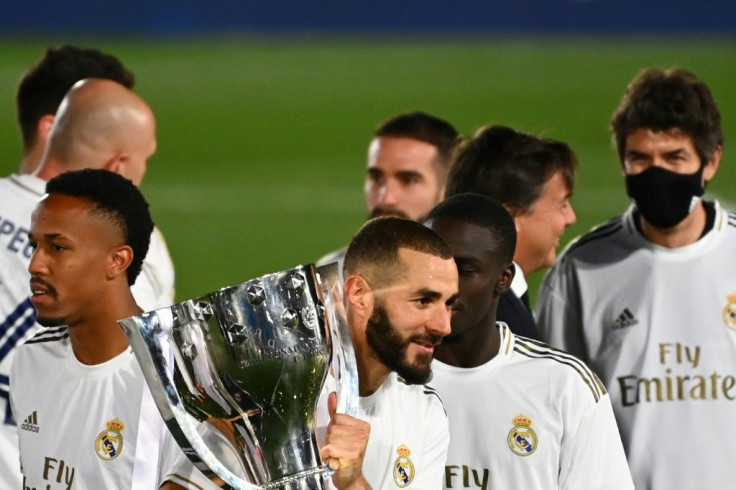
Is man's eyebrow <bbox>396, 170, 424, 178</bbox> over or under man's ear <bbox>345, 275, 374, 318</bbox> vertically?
over

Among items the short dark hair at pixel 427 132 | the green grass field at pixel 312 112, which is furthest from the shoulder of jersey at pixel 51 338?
the green grass field at pixel 312 112

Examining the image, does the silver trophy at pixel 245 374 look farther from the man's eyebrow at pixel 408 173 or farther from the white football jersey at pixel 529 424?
the man's eyebrow at pixel 408 173

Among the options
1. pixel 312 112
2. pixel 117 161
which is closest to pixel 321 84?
pixel 312 112

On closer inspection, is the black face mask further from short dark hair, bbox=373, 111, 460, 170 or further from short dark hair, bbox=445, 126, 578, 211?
short dark hair, bbox=373, 111, 460, 170

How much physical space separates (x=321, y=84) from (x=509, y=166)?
16.7 m

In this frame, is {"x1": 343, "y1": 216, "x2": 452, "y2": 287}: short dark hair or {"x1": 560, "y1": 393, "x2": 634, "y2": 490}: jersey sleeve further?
{"x1": 560, "y1": 393, "x2": 634, "y2": 490}: jersey sleeve

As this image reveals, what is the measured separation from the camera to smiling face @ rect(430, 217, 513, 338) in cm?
365

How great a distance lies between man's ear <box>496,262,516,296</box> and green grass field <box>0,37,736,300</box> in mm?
7362

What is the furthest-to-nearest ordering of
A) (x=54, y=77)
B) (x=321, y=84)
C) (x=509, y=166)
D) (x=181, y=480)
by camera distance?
1. (x=321, y=84)
2. (x=54, y=77)
3. (x=509, y=166)
4. (x=181, y=480)

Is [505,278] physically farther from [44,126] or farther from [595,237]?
[44,126]

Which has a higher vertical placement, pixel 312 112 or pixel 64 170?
pixel 312 112

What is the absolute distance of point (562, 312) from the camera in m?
4.59

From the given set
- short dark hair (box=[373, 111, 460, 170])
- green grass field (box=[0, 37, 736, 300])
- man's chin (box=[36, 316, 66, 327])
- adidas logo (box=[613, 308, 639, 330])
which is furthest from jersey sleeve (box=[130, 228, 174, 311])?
green grass field (box=[0, 37, 736, 300])

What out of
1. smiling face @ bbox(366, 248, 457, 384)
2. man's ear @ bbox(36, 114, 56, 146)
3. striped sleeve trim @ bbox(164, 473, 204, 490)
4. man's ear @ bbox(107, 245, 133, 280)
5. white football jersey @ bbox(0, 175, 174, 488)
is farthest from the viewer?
man's ear @ bbox(36, 114, 56, 146)
